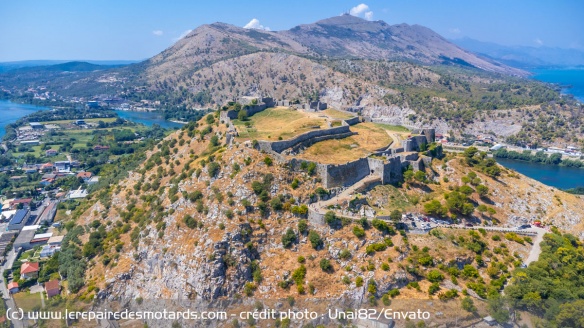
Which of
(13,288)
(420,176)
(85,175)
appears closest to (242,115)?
(420,176)

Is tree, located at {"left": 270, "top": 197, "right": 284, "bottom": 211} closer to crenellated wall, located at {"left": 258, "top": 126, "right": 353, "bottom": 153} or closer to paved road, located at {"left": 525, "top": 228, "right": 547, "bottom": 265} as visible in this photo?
crenellated wall, located at {"left": 258, "top": 126, "right": 353, "bottom": 153}

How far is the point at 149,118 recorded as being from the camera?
184 metres

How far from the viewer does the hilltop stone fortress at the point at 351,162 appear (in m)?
45.1

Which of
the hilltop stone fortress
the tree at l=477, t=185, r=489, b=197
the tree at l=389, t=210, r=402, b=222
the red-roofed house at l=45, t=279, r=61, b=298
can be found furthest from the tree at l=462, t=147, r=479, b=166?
the red-roofed house at l=45, t=279, r=61, b=298

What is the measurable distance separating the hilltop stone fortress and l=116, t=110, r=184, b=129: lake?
11528 cm

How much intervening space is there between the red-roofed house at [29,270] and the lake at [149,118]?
113997 mm

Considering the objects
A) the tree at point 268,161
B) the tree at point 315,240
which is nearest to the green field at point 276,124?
the tree at point 268,161

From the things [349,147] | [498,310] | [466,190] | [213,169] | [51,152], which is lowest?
[51,152]

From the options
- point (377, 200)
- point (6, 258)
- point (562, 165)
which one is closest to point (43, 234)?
point (6, 258)

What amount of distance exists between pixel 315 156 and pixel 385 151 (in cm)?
1037

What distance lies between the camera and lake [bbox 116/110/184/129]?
16794cm

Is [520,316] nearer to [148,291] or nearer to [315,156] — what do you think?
[315,156]

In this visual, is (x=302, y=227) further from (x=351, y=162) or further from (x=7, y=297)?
(x=7, y=297)

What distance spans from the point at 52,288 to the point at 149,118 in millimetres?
147719
